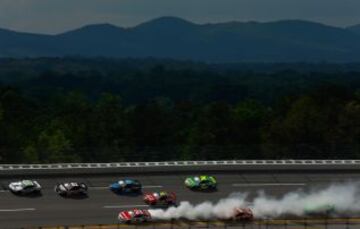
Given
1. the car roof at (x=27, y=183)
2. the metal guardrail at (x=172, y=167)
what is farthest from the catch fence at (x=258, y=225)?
the metal guardrail at (x=172, y=167)

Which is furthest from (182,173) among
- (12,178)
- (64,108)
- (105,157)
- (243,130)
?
(64,108)

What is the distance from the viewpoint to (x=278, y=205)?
Answer: 50594mm

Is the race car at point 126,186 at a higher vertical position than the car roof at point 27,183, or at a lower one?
higher

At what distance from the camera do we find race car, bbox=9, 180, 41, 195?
5159 centimetres

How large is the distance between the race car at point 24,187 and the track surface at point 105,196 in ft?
1.72

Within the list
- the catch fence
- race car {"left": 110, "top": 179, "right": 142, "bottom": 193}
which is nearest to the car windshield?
race car {"left": 110, "top": 179, "right": 142, "bottom": 193}

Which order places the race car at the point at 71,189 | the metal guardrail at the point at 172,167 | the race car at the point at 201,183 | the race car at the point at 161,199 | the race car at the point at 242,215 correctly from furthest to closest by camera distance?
the metal guardrail at the point at 172,167, the race car at the point at 201,183, the race car at the point at 71,189, the race car at the point at 161,199, the race car at the point at 242,215

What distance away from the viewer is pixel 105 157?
2611 inches

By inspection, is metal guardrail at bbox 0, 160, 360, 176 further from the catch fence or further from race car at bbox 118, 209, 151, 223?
race car at bbox 118, 209, 151, 223

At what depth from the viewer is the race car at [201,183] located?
182 ft

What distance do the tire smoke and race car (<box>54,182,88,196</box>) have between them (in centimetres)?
760

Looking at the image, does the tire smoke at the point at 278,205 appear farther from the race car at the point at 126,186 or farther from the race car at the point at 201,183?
the race car at the point at 126,186

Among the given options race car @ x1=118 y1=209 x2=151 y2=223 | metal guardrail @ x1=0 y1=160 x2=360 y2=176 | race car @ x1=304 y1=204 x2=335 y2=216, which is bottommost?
race car @ x1=118 y1=209 x2=151 y2=223

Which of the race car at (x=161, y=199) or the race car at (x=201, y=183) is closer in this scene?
the race car at (x=161, y=199)
